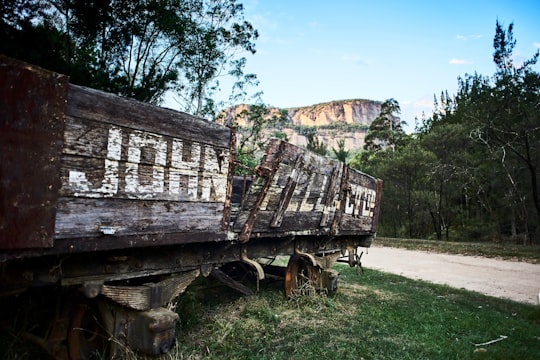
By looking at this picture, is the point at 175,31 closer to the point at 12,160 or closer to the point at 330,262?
the point at 330,262

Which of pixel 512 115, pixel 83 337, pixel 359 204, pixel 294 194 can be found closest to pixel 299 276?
pixel 359 204

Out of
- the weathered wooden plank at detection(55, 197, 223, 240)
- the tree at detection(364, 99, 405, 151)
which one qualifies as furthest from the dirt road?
the tree at detection(364, 99, 405, 151)

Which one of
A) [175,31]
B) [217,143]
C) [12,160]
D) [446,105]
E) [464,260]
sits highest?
[446,105]

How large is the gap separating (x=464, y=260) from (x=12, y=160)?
52.7 feet

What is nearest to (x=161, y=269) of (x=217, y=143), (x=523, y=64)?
(x=217, y=143)

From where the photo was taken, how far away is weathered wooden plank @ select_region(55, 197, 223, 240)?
228 cm

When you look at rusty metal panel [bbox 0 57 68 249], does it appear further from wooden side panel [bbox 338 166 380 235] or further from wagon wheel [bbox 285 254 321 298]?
wooden side panel [bbox 338 166 380 235]

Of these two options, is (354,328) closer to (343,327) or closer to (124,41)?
(343,327)

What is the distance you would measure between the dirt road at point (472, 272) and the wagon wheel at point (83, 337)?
27.1ft

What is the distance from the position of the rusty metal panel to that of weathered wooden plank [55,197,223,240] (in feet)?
0.40

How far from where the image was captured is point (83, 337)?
346 cm

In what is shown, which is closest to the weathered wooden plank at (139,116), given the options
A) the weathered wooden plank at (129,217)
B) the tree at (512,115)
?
the weathered wooden plank at (129,217)

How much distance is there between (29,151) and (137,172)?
2.33ft

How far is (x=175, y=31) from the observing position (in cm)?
1648
